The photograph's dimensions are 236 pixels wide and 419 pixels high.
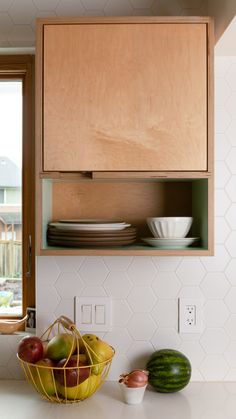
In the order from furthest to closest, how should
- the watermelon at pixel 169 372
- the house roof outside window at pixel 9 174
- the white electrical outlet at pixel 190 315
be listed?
the house roof outside window at pixel 9 174 < the white electrical outlet at pixel 190 315 < the watermelon at pixel 169 372

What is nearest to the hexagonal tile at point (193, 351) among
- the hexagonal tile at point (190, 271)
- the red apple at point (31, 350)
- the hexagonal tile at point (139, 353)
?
the hexagonal tile at point (139, 353)

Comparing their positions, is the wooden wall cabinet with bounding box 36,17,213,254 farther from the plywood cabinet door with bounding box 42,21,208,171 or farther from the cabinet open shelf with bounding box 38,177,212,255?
the cabinet open shelf with bounding box 38,177,212,255

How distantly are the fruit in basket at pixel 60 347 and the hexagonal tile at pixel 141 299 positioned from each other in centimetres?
32

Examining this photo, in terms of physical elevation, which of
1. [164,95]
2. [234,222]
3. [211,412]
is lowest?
[211,412]

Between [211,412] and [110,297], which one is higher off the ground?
[110,297]

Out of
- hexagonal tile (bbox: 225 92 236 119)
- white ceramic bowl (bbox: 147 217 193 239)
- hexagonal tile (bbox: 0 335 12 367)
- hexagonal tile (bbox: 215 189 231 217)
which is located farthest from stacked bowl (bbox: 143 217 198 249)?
hexagonal tile (bbox: 0 335 12 367)

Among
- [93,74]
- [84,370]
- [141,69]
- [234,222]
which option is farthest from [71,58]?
[84,370]

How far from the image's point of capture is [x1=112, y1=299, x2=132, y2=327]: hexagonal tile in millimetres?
1810

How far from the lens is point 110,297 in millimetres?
1809

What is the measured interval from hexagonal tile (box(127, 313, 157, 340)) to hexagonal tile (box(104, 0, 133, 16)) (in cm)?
113

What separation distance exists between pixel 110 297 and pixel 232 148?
28.1 inches

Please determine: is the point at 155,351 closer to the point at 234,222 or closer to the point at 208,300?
the point at 208,300

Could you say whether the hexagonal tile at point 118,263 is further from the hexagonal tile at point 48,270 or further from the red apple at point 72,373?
the red apple at point 72,373

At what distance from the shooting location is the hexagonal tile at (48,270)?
182 cm
